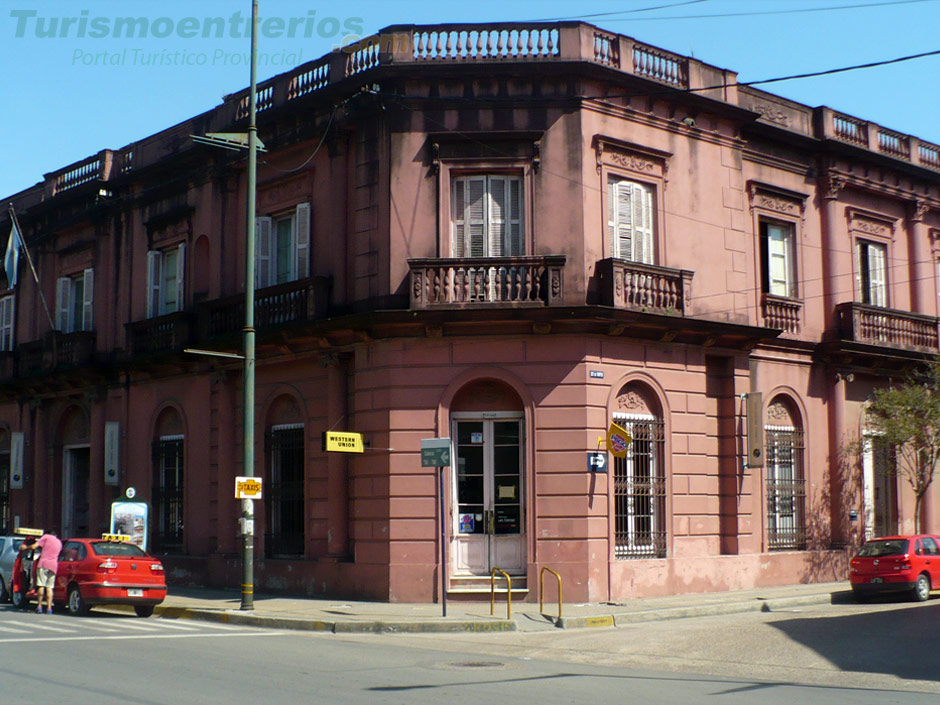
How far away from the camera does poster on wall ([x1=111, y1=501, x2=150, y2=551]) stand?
2589 centimetres

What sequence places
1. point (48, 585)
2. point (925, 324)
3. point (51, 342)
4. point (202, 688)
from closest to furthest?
point (202, 688) < point (48, 585) < point (925, 324) < point (51, 342)

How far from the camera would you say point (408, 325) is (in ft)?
73.1

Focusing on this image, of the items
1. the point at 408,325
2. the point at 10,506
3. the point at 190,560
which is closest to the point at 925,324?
the point at 408,325

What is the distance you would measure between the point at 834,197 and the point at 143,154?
17.8 meters

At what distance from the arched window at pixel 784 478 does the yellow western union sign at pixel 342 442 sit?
385 inches

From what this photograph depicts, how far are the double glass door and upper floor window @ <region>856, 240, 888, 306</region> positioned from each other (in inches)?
452

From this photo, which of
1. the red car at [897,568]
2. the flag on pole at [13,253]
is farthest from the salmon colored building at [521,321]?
the flag on pole at [13,253]

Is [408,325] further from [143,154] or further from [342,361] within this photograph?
[143,154]

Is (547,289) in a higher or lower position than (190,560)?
higher

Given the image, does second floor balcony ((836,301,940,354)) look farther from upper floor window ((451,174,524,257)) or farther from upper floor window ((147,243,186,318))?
upper floor window ((147,243,186,318))

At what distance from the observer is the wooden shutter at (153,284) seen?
2933 centimetres

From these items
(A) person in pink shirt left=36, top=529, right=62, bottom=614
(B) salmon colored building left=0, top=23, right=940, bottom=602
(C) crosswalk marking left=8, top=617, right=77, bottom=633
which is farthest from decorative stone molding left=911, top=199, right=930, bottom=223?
(C) crosswalk marking left=8, top=617, right=77, bottom=633

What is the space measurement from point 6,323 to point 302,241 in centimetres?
1534

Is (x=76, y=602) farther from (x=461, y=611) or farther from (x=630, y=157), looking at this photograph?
(x=630, y=157)
